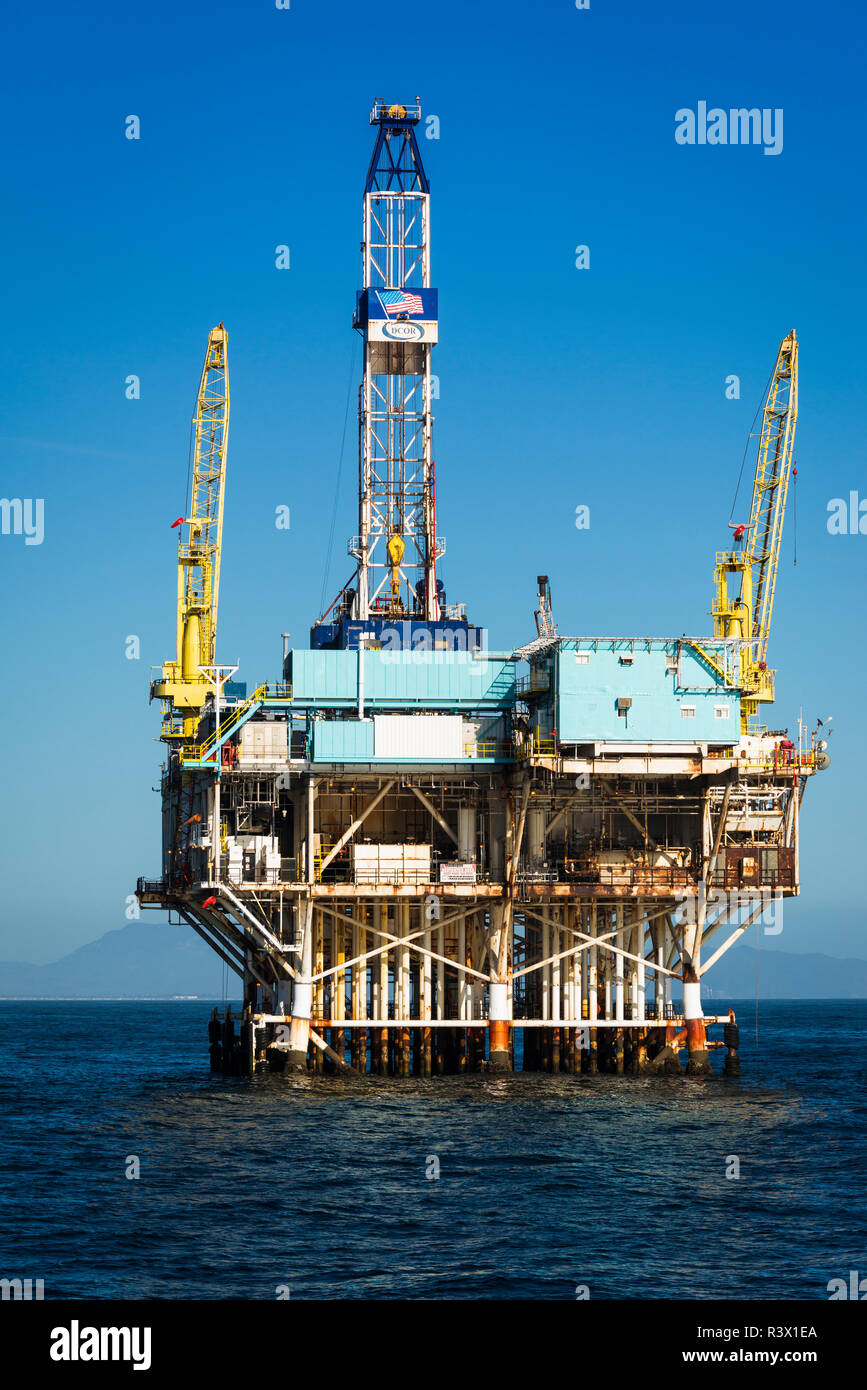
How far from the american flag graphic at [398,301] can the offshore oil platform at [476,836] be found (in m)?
17.5

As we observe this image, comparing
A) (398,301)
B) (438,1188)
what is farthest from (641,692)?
(438,1188)

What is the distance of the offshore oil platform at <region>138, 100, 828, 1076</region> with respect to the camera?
74688mm

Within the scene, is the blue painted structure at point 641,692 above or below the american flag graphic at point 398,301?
below

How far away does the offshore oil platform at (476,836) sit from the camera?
74688 millimetres

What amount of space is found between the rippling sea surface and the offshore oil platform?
3.79 m

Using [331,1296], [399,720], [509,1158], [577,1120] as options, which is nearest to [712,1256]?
[331,1296]

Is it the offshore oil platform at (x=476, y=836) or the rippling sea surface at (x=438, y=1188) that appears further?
the offshore oil platform at (x=476, y=836)

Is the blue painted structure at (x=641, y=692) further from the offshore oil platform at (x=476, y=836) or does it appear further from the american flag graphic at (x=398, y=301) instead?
the american flag graphic at (x=398, y=301)

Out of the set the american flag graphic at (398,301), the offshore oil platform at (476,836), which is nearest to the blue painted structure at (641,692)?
the offshore oil platform at (476,836)

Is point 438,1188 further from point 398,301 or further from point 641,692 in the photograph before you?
point 398,301

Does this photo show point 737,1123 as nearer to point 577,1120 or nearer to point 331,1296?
point 577,1120

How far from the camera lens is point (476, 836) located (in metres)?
79.6

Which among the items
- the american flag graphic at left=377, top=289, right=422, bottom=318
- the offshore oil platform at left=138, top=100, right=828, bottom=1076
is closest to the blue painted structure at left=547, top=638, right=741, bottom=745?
the offshore oil platform at left=138, top=100, right=828, bottom=1076
